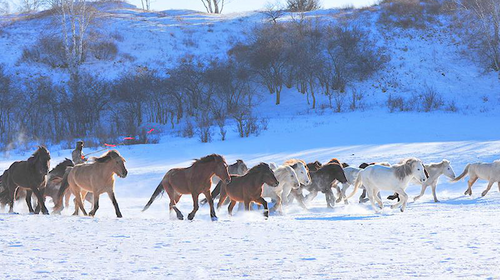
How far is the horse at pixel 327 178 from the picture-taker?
1329cm

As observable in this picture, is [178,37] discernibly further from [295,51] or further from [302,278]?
[302,278]

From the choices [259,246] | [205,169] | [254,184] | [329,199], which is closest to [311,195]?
[329,199]

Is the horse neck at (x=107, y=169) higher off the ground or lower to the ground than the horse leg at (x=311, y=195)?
higher

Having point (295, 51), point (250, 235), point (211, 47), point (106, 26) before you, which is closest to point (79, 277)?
point (250, 235)

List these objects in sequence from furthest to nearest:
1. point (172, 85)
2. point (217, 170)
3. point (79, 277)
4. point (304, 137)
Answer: point (172, 85), point (304, 137), point (217, 170), point (79, 277)

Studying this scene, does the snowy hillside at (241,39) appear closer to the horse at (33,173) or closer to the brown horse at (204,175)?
the brown horse at (204,175)

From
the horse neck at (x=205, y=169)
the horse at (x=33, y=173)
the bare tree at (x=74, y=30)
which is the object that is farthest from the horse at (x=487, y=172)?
the bare tree at (x=74, y=30)

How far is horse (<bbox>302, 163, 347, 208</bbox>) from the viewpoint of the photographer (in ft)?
43.6

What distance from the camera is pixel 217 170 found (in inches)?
402

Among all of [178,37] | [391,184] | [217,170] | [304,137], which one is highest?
[178,37]

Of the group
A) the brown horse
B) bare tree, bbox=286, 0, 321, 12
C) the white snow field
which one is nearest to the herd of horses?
the brown horse

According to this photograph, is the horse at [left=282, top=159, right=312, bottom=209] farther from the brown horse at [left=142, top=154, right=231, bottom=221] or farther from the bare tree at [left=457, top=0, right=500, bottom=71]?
the bare tree at [left=457, top=0, right=500, bottom=71]

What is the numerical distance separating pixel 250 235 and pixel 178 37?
55353 mm

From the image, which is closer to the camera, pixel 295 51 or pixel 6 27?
pixel 295 51
